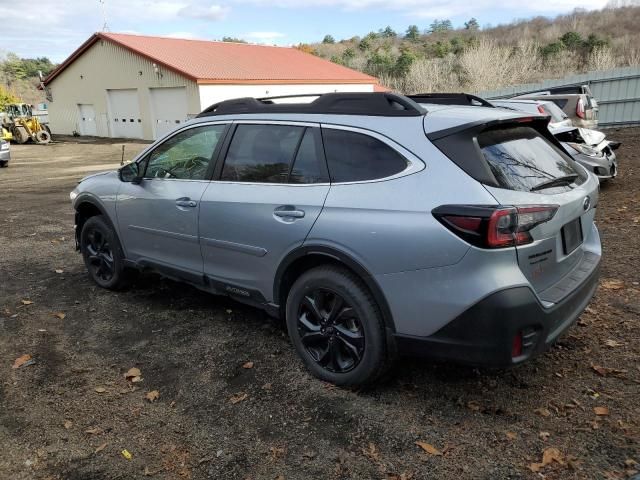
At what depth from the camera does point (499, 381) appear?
11.0 ft

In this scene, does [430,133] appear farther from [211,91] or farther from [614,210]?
[211,91]

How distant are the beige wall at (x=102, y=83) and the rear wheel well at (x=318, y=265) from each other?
75.6 feet

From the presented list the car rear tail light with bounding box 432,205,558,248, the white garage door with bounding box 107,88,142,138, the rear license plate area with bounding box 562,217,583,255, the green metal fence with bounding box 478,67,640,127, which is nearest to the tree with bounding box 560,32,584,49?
the green metal fence with bounding box 478,67,640,127

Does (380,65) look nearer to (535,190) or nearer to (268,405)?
(535,190)

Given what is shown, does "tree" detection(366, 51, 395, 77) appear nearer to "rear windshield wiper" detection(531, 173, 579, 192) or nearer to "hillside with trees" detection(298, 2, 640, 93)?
"hillside with trees" detection(298, 2, 640, 93)

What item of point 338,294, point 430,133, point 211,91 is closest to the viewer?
point 430,133

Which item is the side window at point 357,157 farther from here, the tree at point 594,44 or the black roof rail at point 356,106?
the tree at point 594,44

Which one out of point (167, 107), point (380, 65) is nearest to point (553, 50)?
point (380, 65)

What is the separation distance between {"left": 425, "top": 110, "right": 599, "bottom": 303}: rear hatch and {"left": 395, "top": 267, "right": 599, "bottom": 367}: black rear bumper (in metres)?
0.13

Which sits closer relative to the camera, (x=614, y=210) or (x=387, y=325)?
(x=387, y=325)

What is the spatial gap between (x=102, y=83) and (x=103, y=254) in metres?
28.5

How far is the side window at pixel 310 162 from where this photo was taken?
333 centimetres

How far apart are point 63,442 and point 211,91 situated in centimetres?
2426

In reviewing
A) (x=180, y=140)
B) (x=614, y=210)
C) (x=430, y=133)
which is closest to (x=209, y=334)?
(x=180, y=140)
